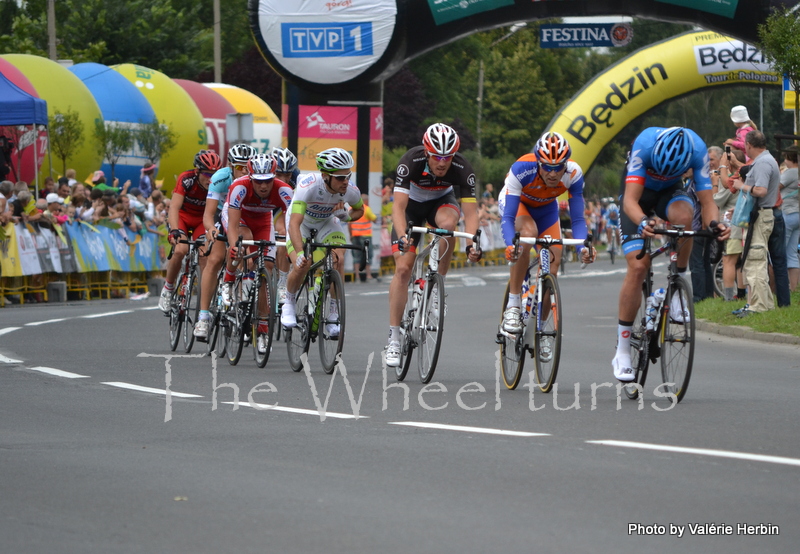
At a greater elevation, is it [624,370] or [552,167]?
[552,167]

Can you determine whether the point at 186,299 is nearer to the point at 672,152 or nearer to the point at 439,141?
the point at 439,141

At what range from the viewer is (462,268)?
3891cm

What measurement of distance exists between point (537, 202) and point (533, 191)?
149 mm

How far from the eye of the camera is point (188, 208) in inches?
576

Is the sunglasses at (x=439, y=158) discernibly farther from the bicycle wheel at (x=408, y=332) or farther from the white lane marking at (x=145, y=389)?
the white lane marking at (x=145, y=389)

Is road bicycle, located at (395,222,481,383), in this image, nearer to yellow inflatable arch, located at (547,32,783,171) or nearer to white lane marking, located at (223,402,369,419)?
white lane marking, located at (223,402,369,419)

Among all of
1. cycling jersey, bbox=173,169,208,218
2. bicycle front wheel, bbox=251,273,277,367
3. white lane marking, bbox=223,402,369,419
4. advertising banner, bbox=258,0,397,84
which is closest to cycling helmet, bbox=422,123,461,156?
white lane marking, bbox=223,402,369,419

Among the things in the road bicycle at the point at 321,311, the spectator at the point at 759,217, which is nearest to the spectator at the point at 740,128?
the spectator at the point at 759,217

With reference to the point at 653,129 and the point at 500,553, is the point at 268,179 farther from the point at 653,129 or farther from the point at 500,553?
the point at 500,553

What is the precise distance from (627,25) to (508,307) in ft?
61.7

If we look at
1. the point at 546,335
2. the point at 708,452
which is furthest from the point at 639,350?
the point at 708,452

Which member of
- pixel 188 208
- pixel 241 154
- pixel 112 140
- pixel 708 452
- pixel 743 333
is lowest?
pixel 743 333

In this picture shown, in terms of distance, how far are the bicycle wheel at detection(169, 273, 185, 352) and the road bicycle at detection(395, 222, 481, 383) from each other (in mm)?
3809

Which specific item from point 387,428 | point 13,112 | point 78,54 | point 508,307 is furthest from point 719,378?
point 78,54
